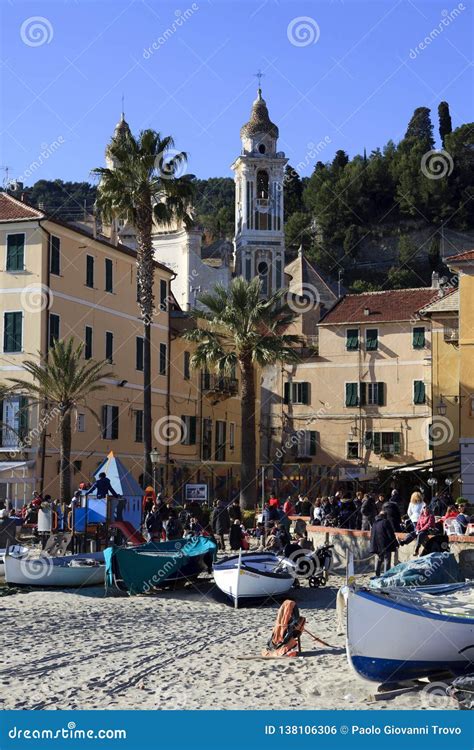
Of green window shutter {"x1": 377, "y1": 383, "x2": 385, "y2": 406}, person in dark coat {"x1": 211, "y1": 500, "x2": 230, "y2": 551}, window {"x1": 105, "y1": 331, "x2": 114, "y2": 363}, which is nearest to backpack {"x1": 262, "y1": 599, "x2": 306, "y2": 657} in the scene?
person in dark coat {"x1": 211, "y1": 500, "x2": 230, "y2": 551}

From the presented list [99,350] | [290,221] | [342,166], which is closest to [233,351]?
[99,350]

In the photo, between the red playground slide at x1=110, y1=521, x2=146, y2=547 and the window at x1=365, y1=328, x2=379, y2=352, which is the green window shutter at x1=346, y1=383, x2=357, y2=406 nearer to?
the window at x1=365, y1=328, x2=379, y2=352

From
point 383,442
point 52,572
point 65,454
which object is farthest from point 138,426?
point 52,572

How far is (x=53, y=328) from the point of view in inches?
1715

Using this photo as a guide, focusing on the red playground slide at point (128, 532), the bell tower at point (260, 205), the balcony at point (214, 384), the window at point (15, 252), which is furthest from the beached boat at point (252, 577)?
the bell tower at point (260, 205)

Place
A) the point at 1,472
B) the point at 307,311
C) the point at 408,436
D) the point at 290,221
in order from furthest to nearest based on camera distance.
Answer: the point at 290,221
the point at 307,311
the point at 408,436
the point at 1,472

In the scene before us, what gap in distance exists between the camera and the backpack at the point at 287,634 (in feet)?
56.6

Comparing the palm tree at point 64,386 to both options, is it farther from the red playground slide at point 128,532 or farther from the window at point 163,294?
the window at point 163,294

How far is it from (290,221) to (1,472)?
9202 cm

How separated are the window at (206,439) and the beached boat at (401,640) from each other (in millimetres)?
40245

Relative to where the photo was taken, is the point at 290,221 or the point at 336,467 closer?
the point at 336,467

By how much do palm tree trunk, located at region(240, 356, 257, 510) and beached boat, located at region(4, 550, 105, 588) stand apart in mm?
12833
